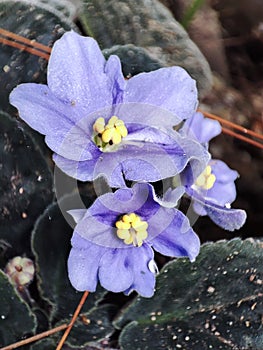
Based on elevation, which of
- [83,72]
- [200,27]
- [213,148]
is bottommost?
[213,148]

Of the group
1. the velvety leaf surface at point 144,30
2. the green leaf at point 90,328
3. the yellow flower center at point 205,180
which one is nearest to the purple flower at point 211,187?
the yellow flower center at point 205,180

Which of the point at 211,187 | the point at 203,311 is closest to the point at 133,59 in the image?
the point at 211,187

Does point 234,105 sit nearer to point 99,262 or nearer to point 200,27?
point 200,27

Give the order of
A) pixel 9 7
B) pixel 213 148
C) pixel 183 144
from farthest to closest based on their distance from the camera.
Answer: pixel 213 148, pixel 9 7, pixel 183 144

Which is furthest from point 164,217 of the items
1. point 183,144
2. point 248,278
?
point 248,278

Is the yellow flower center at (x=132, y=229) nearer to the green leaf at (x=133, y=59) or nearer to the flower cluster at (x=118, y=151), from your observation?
the flower cluster at (x=118, y=151)
